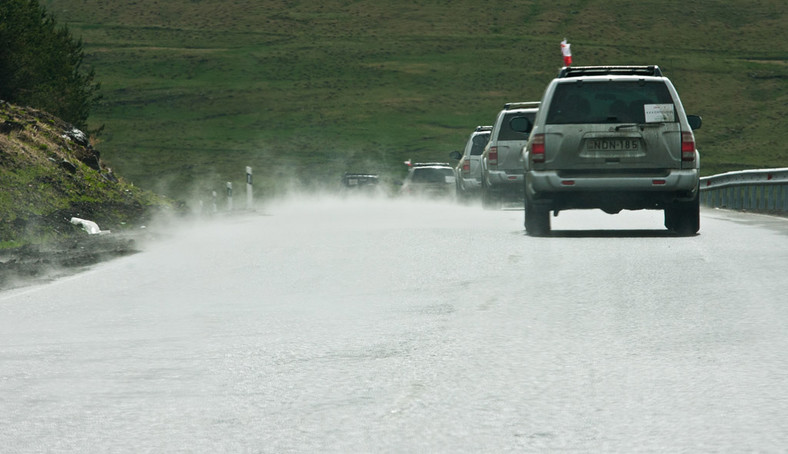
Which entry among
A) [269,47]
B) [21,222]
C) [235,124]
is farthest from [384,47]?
[21,222]

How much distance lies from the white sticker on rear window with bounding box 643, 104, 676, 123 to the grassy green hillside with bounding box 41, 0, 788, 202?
46.6 meters

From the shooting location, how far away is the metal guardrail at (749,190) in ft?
84.2

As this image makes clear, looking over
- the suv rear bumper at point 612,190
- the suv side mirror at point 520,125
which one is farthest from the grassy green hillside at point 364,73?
the suv rear bumper at point 612,190

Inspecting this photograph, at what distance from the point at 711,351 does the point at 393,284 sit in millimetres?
4433

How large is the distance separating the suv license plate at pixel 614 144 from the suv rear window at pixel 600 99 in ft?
0.88

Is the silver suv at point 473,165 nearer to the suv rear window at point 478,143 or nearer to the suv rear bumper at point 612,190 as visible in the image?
the suv rear window at point 478,143

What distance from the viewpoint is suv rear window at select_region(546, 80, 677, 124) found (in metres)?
17.3

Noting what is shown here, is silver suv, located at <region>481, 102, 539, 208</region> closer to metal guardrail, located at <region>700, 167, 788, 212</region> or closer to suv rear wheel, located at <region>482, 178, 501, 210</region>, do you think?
suv rear wheel, located at <region>482, 178, 501, 210</region>

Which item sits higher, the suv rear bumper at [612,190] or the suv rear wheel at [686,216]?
the suv rear bumper at [612,190]

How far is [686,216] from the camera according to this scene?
58.3 feet

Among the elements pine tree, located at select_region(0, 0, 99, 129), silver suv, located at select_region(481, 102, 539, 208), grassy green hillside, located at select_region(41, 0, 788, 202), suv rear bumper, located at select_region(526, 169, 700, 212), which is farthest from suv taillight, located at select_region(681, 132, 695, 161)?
grassy green hillside, located at select_region(41, 0, 788, 202)

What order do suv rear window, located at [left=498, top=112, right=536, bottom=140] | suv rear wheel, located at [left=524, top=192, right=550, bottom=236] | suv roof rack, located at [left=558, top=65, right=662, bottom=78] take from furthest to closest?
1. suv rear window, located at [left=498, top=112, right=536, bottom=140]
2. suv roof rack, located at [left=558, top=65, right=662, bottom=78]
3. suv rear wheel, located at [left=524, top=192, right=550, bottom=236]

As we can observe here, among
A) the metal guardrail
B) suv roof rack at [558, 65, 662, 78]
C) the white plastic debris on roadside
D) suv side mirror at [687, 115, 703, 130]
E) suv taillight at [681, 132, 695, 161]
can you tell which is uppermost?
suv roof rack at [558, 65, 662, 78]

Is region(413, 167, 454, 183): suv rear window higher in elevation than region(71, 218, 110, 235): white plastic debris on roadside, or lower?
lower
